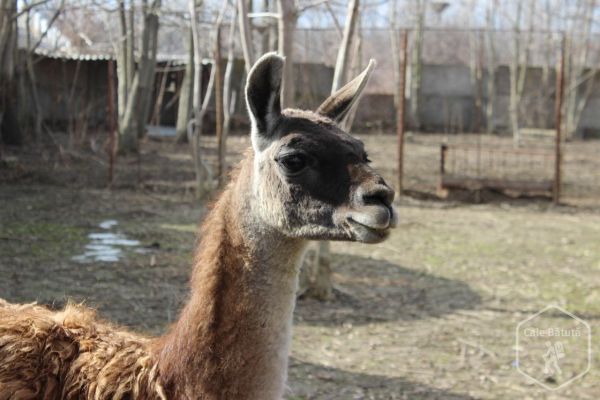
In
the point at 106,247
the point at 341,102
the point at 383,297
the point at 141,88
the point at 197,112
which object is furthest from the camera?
the point at 141,88

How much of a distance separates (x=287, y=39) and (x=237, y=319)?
4.44 m

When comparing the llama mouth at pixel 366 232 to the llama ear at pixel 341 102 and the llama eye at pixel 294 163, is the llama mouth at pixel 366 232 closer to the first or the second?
the llama eye at pixel 294 163

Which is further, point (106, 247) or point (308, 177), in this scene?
point (106, 247)

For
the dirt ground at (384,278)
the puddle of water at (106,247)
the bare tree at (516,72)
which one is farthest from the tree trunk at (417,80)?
the puddle of water at (106,247)

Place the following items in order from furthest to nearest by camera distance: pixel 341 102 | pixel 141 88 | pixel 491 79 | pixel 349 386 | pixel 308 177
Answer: pixel 491 79, pixel 141 88, pixel 349 386, pixel 341 102, pixel 308 177

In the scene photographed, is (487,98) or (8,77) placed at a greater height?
(8,77)

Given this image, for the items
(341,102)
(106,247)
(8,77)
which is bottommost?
(106,247)

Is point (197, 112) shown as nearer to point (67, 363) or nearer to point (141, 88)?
point (141, 88)

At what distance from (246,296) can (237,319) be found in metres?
0.09

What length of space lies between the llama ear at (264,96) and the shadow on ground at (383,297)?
3.71 m

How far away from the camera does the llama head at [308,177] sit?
2.76 m

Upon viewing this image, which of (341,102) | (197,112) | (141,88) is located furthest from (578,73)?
(341,102)

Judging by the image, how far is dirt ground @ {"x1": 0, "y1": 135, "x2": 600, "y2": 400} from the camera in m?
5.54

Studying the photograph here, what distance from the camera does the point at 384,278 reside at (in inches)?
320
